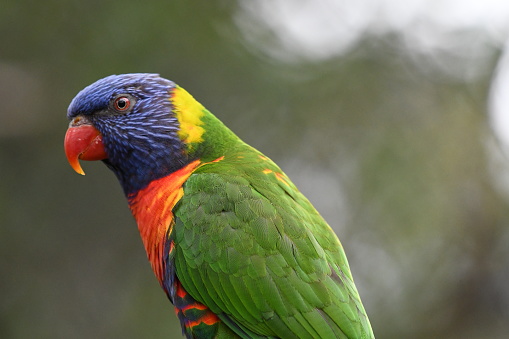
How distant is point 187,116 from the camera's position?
248cm

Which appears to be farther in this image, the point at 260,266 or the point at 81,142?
the point at 81,142

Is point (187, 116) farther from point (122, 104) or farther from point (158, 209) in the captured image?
point (158, 209)

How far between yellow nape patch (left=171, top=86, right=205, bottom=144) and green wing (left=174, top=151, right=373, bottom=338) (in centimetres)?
35

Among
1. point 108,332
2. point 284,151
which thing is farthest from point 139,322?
point 284,151

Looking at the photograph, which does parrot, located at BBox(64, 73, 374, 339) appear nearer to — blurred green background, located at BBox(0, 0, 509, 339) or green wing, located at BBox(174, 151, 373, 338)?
green wing, located at BBox(174, 151, 373, 338)

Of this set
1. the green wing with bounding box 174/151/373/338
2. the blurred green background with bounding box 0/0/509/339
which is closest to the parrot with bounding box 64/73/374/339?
the green wing with bounding box 174/151/373/338

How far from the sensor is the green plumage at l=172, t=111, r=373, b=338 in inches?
77.2

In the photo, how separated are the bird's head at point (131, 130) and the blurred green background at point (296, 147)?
2521 mm

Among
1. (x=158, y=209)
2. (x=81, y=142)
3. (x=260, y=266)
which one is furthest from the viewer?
(x=81, y=142)

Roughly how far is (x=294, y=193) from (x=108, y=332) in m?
3.66

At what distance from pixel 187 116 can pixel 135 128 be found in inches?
9.8

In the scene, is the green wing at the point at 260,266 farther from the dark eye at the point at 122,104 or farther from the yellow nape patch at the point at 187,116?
the dark eye at the point at 122,104

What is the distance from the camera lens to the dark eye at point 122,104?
7.95 ft

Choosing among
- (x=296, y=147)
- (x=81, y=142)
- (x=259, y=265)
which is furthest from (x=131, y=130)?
(x=296, y=147)
